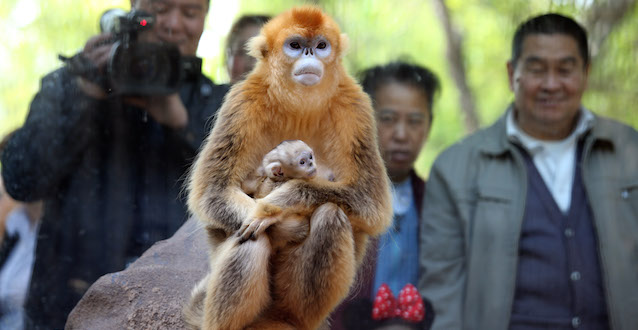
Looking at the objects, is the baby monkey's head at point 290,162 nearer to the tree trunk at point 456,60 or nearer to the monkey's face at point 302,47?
the monkey's face at point 302,47

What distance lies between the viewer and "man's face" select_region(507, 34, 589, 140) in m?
4.32

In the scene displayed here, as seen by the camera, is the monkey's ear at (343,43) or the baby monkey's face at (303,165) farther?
the monkey's ear at (343,43)

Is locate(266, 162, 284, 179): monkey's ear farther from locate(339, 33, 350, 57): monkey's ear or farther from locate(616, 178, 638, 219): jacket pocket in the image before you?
locate(616, 178, 638, 219): jacket pocket

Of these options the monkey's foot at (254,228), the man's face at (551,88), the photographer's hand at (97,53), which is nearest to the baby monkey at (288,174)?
the monkey's foot at (254,228)

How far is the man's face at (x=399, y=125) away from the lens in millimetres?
4508

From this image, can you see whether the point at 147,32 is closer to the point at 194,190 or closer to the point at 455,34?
the point at 194,190

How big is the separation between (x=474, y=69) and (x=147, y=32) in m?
2.69

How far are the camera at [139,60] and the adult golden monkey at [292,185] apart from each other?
Answer: 50.7 inches

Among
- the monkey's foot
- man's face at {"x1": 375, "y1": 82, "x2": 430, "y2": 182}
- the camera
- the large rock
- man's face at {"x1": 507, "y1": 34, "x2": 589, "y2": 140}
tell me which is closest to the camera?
the monkey's foot

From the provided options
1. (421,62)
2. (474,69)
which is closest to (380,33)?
(421,62)

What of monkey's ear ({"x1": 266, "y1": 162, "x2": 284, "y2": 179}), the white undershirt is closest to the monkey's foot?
monkey's ear ({"x1": 266, "y1": 162, "x2": 284, "y2": 179})

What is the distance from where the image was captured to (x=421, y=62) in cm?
513

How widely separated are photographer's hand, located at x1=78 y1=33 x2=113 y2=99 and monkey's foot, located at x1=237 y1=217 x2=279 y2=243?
205cm

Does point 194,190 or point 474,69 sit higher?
point 474,69
